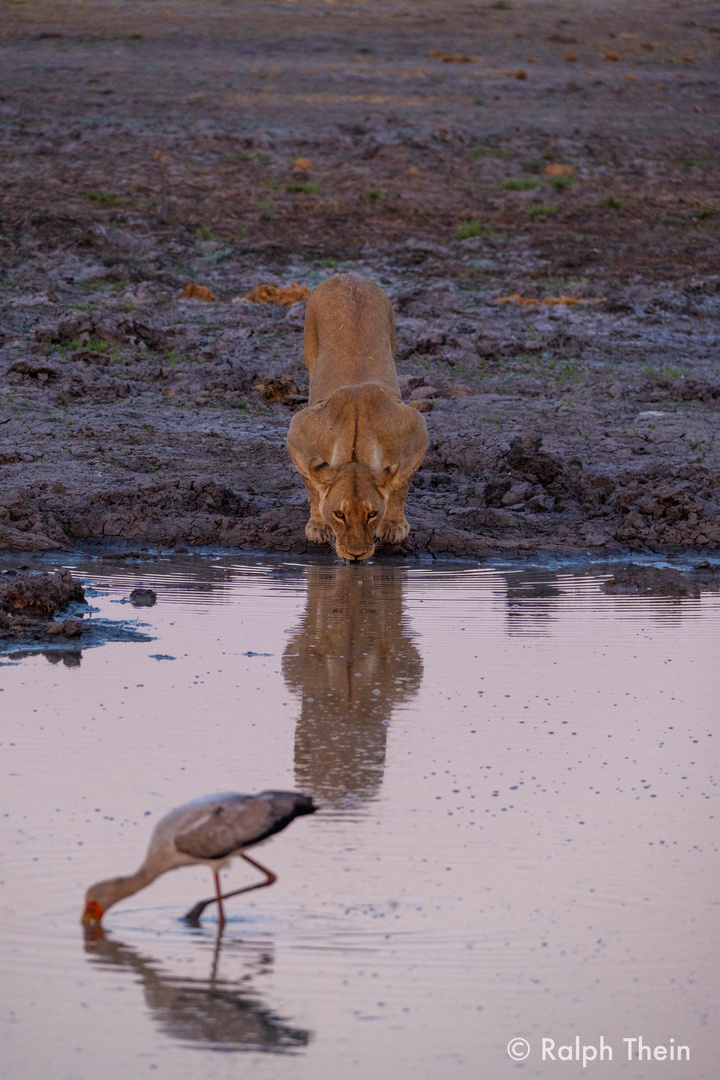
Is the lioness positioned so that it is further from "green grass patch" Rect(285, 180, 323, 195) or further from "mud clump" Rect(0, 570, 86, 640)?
"green grass patch" Rect(285, 180, 323, 195)

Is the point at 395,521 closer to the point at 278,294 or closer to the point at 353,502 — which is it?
the point at 353,502

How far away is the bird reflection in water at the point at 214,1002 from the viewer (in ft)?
13.7

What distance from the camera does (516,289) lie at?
17453 millimetres

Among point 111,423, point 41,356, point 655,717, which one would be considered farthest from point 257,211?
point 655,717

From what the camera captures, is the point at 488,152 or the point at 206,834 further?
the point at 488,152

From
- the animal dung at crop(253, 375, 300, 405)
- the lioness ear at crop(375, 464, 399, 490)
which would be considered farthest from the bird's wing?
the animal dung at crop(253, 375, 300, 405)

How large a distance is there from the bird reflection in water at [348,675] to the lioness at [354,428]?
0.41 metres

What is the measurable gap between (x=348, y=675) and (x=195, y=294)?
31.5ft

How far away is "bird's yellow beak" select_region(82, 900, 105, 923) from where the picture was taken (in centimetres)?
466

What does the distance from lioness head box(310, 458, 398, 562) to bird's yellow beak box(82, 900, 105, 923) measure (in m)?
5.28

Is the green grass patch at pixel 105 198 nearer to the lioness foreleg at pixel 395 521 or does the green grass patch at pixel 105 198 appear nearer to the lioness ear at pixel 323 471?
the lioness foreleg at pixel 395 521

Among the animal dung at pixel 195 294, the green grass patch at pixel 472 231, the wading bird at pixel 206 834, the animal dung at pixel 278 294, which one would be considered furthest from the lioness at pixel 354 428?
the green grass patch at pixel 472 231

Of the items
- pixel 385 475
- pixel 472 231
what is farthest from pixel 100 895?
pixel 472 231

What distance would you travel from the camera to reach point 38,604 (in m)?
8.36
